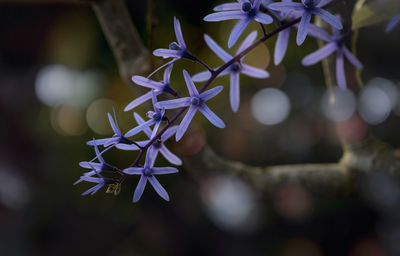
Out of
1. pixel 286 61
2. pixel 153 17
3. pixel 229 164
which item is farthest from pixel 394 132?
pixel 153 17

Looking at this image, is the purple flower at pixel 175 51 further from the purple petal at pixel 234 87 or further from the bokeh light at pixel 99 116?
the bokeh light at pixel 99 116

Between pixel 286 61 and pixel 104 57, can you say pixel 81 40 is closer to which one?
pixel 104 57

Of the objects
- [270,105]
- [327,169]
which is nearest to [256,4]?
[327,169]

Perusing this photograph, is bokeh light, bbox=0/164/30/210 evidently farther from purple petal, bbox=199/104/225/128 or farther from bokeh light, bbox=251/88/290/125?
purple petal, bbox=199/104/225/128

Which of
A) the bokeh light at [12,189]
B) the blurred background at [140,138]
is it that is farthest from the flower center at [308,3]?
the bokeh light at [12,189]

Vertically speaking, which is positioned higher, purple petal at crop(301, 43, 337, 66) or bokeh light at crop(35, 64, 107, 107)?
purple petal at crop(301, 43, 337, 66)

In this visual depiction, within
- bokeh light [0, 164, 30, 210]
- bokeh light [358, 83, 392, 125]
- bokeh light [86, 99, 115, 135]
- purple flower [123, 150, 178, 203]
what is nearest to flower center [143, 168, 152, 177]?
purple flower [123, 150, 178, 203]
